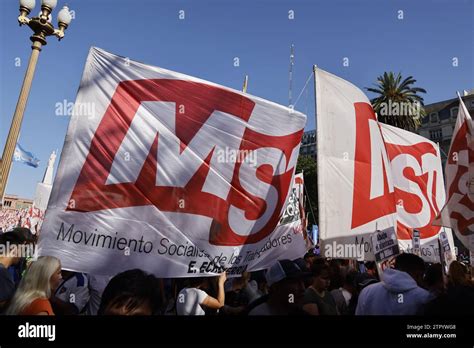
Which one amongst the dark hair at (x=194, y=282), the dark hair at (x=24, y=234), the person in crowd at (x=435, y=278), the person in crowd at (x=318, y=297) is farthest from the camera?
the person in crowd at (x=435, y=278)

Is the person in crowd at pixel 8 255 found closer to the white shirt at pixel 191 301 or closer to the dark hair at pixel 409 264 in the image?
the white shirt at pixel 191 301

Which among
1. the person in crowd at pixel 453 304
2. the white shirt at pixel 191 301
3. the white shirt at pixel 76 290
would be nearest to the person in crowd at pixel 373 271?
the white shirt at pixel 191 301

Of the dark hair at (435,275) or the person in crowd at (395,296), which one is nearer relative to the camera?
the person in crowd at (395,296)

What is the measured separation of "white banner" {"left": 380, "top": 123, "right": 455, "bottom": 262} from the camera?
8758 millimetres

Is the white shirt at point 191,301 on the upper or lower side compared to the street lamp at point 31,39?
lower

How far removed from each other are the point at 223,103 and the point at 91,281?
2768 mm

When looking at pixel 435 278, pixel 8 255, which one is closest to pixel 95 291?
pixel 8 255

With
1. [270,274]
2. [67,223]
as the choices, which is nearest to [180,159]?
[67,223]

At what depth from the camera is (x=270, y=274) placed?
3.10m

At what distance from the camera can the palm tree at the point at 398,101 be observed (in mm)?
36156

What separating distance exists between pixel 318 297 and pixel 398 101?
3728cm

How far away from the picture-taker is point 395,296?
338cm

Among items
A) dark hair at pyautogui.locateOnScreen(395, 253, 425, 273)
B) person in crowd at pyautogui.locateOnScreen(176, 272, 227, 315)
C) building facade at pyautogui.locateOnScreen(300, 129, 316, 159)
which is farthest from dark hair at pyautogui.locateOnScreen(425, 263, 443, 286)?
building facade at pyautogui.locateOnScreen(300, 129, 316, 159)

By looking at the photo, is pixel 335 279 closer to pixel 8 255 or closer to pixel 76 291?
pixel 76 291
